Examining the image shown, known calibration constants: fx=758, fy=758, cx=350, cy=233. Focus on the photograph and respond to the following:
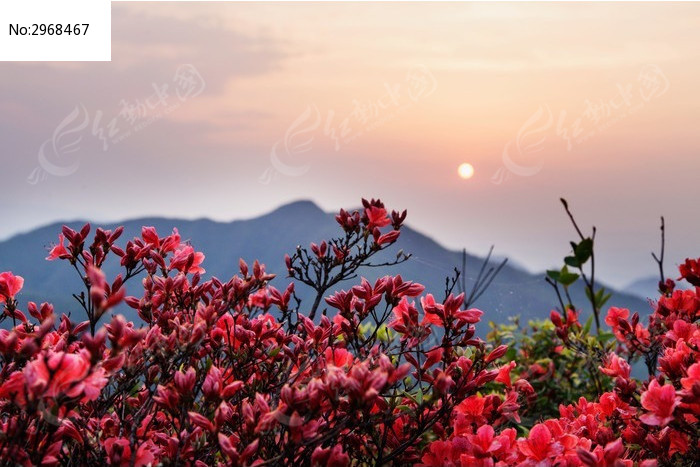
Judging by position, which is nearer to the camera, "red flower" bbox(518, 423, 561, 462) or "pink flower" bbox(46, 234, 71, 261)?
"red flower" bbox(518, 423, 561, 462)

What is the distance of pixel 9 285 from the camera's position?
9.91 feet

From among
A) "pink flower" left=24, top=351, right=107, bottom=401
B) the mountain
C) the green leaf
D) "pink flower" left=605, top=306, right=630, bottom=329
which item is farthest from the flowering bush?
the mountain

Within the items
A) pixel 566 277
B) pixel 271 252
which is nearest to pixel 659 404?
pixel 566 277

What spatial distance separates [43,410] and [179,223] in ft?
35.4

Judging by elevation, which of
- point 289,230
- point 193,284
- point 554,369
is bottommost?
point 554,369

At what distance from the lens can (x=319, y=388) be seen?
82.0 inches

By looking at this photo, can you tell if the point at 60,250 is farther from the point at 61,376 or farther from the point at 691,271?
the point at 691,271

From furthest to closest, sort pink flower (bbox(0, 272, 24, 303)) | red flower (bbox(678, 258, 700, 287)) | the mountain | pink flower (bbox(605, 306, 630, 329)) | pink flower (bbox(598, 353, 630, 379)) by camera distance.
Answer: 1. the mountain
2. pink flower (bbox(605, 306, 630, 329))
3. red flower (bbox(678, 258, 700, 287))
4. pink flower (bbox(0, 272, 24, 303))
5. pink flower (bbox(598, 353, 630, 379))

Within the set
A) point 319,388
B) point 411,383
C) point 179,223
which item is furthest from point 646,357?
point 179,223

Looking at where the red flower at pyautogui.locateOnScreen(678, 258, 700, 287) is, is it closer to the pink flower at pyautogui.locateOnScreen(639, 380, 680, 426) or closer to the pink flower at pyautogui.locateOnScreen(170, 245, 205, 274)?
the pink flower at pyautogui.locateOnScreen(639, 380, 680, 426)

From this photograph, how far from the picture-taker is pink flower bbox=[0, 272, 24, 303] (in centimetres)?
300

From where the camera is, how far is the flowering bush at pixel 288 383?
2039mm

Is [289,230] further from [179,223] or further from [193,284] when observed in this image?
[193,284]

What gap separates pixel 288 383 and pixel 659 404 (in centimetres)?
123
